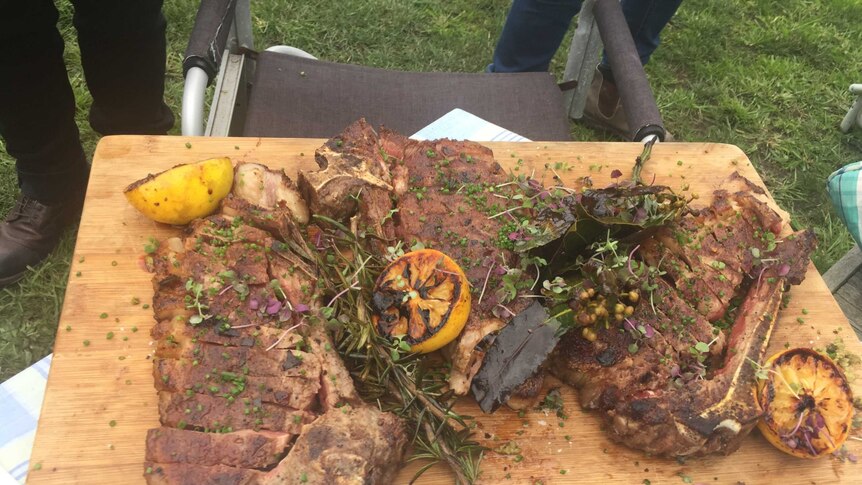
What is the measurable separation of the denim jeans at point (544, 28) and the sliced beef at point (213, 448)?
3228 millimetres

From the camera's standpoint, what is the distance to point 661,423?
1.98 m

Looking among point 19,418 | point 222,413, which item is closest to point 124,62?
point 19,418

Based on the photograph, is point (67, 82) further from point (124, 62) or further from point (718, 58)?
point (718, 58)

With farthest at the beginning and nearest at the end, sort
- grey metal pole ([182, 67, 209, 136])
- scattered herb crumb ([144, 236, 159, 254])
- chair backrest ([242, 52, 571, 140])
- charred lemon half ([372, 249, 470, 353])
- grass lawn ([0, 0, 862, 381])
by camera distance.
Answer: grass lawn ([0, 0, 862, 381])
chair backrest ([242, 52, 571, 140])
grey metal pole ([182, 67, 209, 136])
scattered herb crumb ([144, 236, 159, 254])
charred lemon half ([372, 249, 470, 353])

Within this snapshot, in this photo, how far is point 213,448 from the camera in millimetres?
1770

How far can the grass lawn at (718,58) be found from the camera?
4969 millimetres

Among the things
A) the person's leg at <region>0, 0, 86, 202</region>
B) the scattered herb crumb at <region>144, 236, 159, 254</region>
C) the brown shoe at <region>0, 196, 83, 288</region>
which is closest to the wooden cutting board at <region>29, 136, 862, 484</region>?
the scattered herb crumb at <region>144, 236, 159, 254</region>

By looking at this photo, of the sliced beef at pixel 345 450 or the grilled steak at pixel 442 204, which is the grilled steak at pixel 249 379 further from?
the grilled steak at pixel 442 204

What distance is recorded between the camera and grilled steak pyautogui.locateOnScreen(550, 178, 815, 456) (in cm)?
201

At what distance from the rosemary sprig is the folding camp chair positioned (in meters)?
1.35

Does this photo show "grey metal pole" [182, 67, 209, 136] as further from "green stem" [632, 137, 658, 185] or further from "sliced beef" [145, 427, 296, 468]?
"green stem" [632, 137, 658, 185]

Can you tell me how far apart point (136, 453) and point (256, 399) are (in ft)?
1.43

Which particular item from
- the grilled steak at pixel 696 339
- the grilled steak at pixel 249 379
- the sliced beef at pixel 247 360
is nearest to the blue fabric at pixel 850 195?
the grilled steak at pixel 696 339

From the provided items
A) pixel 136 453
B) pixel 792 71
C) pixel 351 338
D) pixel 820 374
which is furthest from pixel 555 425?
pixel 792 71
